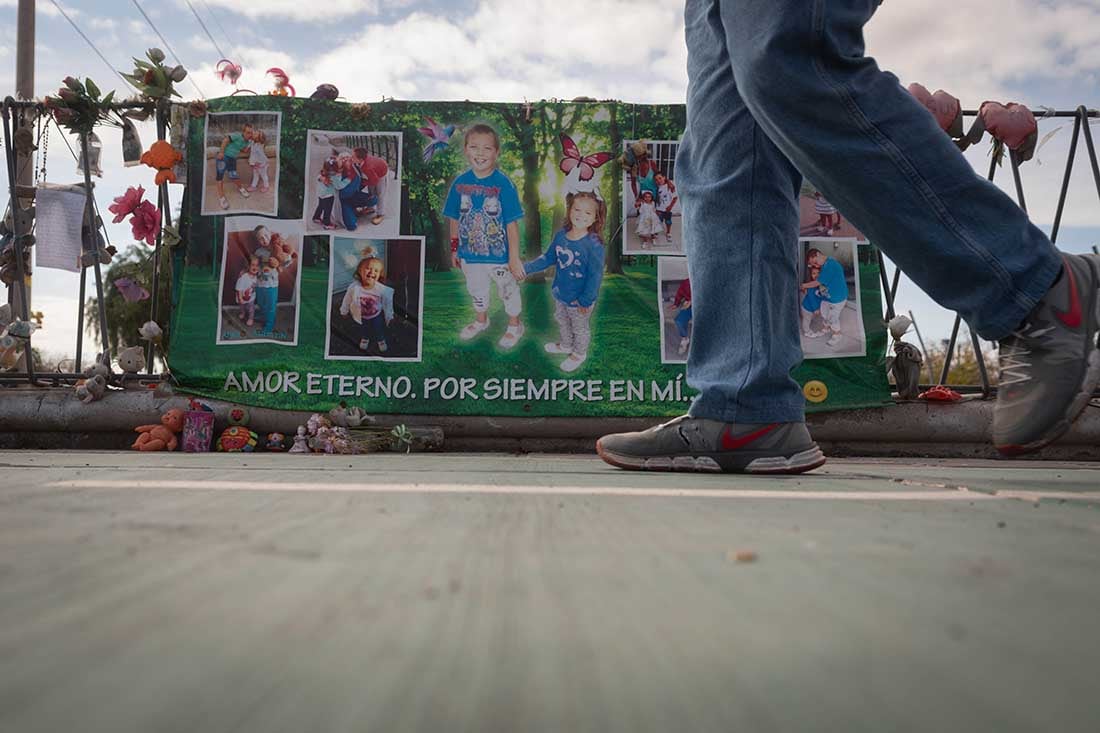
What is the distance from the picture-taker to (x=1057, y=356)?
1.17m

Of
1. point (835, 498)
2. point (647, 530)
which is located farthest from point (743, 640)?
point (835, 498)

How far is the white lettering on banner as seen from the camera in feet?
11.1

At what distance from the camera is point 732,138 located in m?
1.57

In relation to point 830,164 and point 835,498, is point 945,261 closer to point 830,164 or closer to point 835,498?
point 830,164

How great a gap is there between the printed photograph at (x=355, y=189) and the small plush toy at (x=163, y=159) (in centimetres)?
60

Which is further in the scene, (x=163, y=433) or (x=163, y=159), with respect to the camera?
(x=163, y=159)

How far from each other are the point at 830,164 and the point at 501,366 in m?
2.32

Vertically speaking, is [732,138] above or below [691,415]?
above

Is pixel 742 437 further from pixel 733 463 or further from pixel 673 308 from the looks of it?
pixel 673 308

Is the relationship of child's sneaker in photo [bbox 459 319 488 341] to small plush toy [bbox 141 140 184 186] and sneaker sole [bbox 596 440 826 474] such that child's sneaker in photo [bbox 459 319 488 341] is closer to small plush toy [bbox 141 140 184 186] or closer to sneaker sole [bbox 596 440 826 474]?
small plush toy [bbox 141 140 184 186]

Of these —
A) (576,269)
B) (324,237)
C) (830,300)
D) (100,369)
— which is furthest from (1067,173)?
(100,369)

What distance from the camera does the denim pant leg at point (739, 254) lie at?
157cm

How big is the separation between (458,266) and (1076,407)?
2.61m

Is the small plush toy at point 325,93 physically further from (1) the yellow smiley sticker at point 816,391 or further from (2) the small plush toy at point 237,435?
(1) the yellow smiley sticker at point 816,391
